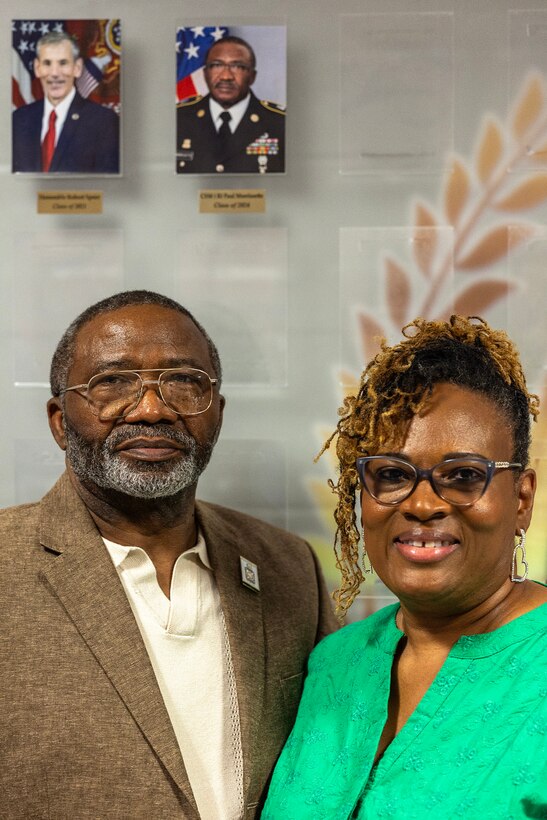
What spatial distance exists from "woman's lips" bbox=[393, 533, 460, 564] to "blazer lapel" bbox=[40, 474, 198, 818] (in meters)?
0.67

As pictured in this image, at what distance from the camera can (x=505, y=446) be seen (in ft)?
5.52

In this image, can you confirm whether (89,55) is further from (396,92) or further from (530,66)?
(530,66)

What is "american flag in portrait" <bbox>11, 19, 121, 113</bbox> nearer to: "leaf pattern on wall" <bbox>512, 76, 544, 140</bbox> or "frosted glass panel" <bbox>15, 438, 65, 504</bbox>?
"frosted glass panel" <bbox>15, 438, 65, 504</bbox>

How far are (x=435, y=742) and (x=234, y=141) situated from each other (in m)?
1.83

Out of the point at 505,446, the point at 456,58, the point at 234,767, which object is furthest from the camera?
the point at 456,58

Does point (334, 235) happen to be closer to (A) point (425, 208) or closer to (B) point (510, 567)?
(A) point (425, 208)

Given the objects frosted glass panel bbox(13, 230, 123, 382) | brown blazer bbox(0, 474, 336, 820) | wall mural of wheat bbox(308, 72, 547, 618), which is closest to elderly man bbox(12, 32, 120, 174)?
frosted glass panel bbox(13, 230, 123, 382)

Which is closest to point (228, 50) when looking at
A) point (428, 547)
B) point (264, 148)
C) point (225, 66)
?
point (225, 66)

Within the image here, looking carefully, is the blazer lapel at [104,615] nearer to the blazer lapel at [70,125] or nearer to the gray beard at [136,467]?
the gray beard at [136,467]

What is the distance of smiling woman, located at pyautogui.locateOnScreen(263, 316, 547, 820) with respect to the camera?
5.11 ft

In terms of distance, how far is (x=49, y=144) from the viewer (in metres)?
2.78

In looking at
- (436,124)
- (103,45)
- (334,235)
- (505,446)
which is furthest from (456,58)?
(505,446)

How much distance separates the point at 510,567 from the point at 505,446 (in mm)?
229

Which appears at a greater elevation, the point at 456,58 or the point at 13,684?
the point at 456,58
